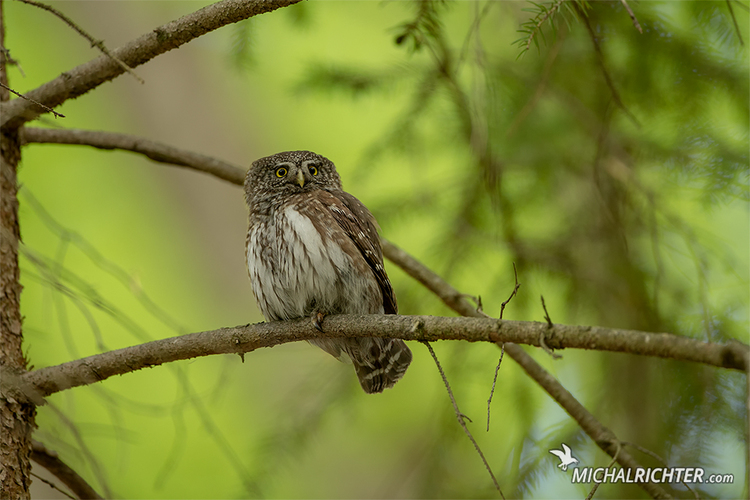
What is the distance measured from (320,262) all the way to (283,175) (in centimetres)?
82

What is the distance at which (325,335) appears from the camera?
2928mm

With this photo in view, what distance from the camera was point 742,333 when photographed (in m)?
3.46

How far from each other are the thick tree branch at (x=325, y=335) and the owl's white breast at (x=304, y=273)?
10.1 inches

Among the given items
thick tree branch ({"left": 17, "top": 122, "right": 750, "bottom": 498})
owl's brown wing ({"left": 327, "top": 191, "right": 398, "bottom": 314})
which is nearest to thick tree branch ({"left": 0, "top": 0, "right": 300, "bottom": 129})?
thick tree branch ({"left": 17, "top": 122, "right": 750, "bottom": 498})

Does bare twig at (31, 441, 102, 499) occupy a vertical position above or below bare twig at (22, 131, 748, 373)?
above

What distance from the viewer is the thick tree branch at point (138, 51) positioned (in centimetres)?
249

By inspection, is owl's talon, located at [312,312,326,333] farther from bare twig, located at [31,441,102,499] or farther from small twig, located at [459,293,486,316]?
bare twig, located at [31,441,102,499]

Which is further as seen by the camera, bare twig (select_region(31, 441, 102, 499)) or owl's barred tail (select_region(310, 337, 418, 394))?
owl's barred tail (select_region(310, 337, 418, 394))

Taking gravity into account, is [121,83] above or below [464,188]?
above

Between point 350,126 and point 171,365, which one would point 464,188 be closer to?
point 171,365

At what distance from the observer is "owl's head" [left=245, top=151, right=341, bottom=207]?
12.5 feet

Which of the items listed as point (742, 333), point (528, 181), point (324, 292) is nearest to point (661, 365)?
point (742, 333)

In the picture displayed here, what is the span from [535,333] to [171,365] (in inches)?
70.8

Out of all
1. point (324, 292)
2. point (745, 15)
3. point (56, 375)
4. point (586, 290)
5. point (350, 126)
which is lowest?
point (56, 375)
